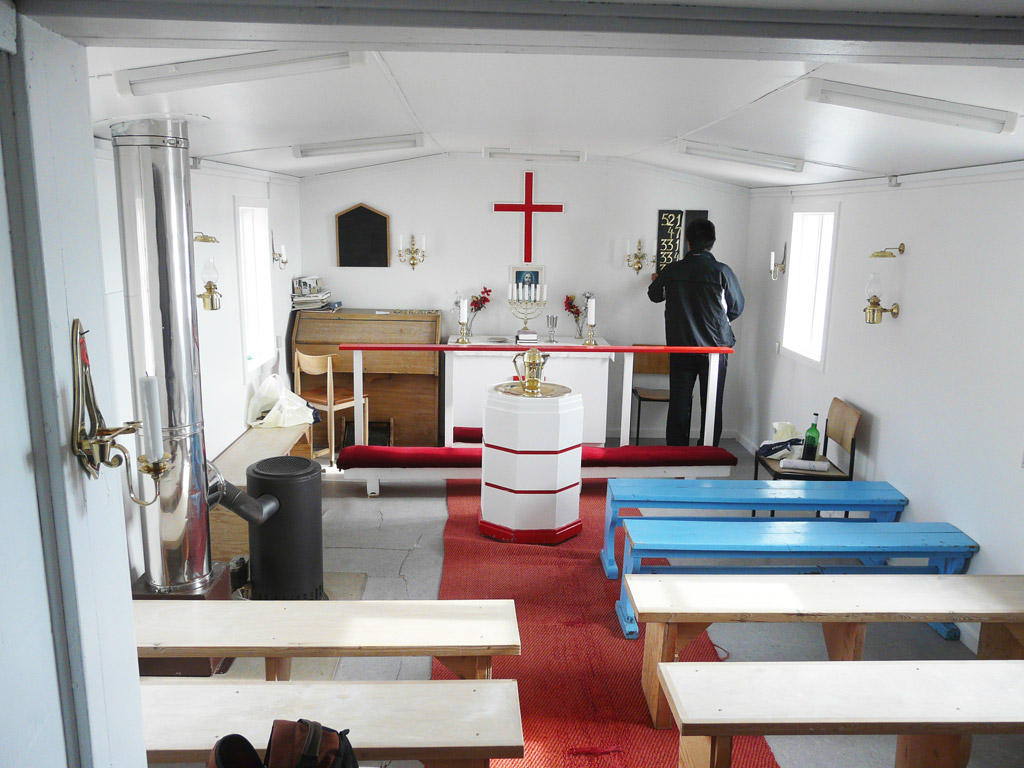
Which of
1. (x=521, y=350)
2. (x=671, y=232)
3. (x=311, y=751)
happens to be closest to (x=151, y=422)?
(x=311, y=751)

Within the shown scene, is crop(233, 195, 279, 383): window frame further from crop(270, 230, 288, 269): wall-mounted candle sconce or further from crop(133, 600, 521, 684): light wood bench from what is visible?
crop(133, 600, 521, 684): light wood bench

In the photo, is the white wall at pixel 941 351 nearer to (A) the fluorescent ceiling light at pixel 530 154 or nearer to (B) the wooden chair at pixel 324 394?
(A) the fluorescent ceiling light at pixel 530 154

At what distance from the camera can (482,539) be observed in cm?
480

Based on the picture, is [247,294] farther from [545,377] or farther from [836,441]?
[836,441]

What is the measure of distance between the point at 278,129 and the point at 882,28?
10.8 ft

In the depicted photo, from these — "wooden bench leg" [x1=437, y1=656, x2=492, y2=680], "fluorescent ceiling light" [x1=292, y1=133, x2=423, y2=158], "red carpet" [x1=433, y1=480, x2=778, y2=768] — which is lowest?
"red carpet" [x1=433, y1=480, x2=778, y2=768]

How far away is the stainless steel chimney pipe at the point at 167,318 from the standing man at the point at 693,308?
12.6 feet

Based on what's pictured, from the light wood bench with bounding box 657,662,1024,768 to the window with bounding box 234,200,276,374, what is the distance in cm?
426

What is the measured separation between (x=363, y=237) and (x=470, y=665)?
528cm

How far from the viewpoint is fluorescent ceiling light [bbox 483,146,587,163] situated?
246 inches

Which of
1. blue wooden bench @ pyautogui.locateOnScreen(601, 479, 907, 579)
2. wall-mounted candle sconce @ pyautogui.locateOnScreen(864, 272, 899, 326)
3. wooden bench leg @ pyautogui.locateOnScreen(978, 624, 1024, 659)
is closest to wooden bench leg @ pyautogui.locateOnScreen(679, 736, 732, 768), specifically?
wooden bench leg @ pyautogui.locateOnScreen(978, 624, 1024, 659)

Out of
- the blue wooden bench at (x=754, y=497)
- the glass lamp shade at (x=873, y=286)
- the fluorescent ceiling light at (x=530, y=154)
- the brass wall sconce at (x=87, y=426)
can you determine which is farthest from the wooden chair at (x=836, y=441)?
the brass wall sconce at (x=87, y=426)

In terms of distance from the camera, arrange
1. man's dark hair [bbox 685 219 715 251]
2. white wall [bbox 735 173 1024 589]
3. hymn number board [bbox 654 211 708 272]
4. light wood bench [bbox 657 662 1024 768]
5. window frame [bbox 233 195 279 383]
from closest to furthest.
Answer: light wood bench [bbox 657 662 1024 768] → white wall [bbox 735 173 1024 589] → window frame [bbox 233 195 279 383] → man's dark hair [bbox 685 219 715 251] → hymn number board [bbox 654 211 708 272]

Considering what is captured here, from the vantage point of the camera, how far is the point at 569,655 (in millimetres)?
3555
